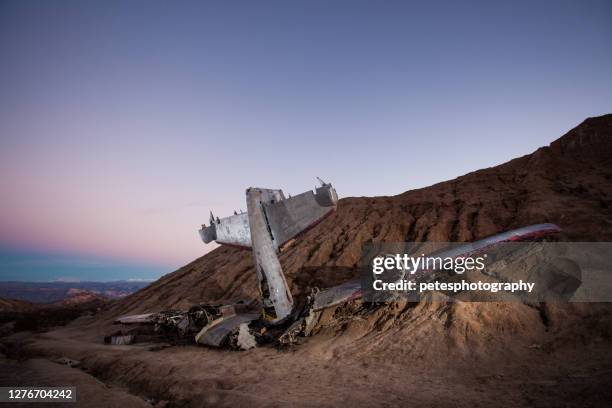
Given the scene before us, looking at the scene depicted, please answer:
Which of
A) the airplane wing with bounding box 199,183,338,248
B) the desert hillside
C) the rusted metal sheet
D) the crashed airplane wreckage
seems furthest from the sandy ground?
the airplane wing with bounding box 199,183,338,248

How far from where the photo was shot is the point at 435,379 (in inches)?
254

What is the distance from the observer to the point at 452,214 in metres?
19.0

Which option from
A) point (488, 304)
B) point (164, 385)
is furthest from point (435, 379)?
point (164, 385)

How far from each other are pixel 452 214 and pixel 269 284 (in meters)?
12.6

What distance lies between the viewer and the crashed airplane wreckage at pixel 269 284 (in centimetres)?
1038

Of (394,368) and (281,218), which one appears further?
(281,218)

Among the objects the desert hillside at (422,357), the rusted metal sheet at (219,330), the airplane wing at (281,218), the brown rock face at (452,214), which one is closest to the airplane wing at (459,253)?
the desert hillside at (422,357)

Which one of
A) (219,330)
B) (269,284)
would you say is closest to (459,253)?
(269,284)

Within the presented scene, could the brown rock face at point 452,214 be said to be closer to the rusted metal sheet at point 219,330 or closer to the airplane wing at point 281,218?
the rusted metal sheet at point 219,330

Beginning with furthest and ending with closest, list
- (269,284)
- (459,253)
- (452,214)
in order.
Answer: (452,214) < (269,284) < (459,253)

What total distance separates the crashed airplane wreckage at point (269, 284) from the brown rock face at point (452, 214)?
5.43 m

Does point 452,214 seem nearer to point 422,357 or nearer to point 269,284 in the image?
point 269,284

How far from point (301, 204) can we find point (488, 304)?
20.4ft

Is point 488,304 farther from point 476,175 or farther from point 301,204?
point 476,175
